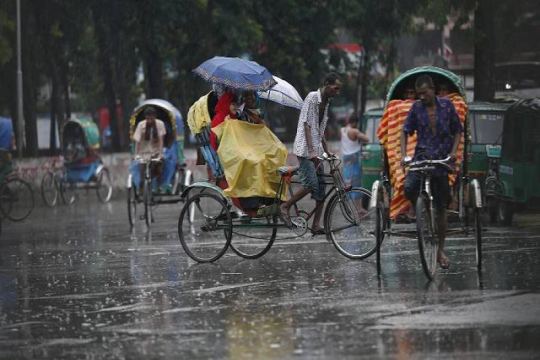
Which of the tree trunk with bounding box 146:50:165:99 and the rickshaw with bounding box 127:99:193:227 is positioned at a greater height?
the tree trunk with bounding box 146:50:165:99

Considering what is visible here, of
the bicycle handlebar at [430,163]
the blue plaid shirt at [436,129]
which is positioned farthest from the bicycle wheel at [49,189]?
the bicycle handlebar at [430,163]

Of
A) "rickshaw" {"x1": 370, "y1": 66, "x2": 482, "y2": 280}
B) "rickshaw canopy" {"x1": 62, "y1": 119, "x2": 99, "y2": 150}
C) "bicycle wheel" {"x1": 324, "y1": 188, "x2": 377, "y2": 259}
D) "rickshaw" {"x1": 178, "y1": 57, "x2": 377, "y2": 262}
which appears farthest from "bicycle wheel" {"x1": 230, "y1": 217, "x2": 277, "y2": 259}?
"rickshaw canopy" {"x1": 62, "y1": 119, "x2": 99, "y2": 150}

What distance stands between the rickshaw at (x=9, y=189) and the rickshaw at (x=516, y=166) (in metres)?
8.66

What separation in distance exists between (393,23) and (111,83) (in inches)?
394

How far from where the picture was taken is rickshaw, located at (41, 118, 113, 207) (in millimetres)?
30156

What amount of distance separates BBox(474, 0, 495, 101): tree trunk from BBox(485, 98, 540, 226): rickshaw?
7.26 meters

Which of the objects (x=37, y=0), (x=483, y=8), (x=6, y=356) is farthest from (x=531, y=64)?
(x=6, y=356)

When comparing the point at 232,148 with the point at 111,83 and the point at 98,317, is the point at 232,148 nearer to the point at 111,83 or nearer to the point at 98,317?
the point at 98,317

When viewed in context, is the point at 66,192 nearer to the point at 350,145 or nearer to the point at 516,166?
the point at 350,145

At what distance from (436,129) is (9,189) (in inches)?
523

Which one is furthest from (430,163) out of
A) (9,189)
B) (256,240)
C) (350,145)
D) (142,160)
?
(9,189)

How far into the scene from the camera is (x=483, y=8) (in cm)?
2808

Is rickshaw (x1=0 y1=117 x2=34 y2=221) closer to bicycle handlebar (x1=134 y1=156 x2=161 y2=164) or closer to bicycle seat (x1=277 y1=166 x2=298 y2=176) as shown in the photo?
bicycle handlebar (x1=134 y1=156 x2=161 y2=164)

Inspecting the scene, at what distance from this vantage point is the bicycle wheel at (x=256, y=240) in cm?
1487
